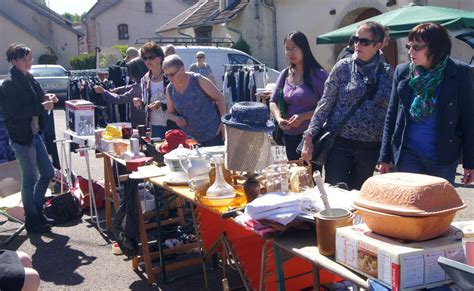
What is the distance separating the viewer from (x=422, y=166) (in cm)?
286

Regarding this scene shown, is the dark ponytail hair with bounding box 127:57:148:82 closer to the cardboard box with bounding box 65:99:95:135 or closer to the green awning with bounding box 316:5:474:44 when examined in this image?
the cardboard box with bounding box 65:99:95:135

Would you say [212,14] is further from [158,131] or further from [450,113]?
[450,113]

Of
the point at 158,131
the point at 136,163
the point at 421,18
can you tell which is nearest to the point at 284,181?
the point at 136,163

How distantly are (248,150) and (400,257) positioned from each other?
1167mm

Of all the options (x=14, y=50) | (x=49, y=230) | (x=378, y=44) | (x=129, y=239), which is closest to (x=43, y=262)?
(x=49, y=230)

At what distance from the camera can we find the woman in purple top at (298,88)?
12.0 feet

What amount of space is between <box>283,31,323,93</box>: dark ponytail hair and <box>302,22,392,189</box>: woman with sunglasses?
0.45m

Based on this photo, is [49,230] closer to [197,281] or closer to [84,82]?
[197,281]

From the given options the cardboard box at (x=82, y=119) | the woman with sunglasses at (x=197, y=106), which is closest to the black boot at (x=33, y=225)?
the cardboard box at (x=82, y=119)

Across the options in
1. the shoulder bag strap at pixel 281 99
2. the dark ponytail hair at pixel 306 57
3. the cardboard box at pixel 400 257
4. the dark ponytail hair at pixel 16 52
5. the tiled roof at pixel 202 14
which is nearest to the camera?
the cardboard box at pixel 400 257

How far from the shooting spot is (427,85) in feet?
8.85

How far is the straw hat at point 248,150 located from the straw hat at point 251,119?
0.03 m

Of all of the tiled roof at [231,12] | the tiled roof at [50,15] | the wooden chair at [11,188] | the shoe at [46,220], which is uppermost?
the tiled roof at [50,15]

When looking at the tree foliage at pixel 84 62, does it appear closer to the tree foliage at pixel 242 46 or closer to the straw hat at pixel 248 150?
the tree foliage at pixel 242 46
